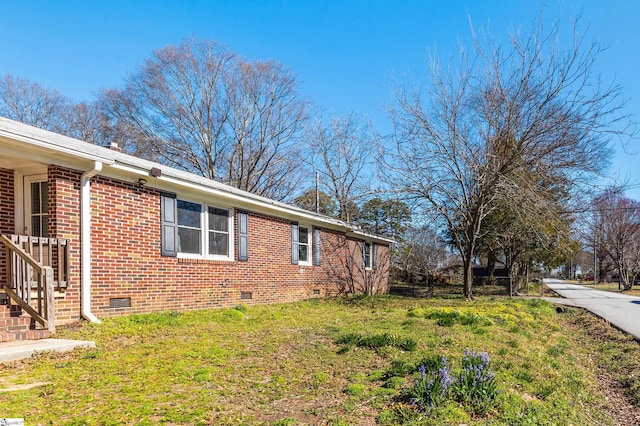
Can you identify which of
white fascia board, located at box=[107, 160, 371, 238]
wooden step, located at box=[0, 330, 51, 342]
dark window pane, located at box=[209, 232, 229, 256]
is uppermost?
white fascia board, located at box=[107, 160, 371, 238]

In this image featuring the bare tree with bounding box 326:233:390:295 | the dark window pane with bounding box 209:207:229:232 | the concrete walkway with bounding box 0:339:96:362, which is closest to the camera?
the concrete walkway with bounding box 0:339:96:362

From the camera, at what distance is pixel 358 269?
1938 cm

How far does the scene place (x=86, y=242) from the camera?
24.2 ft

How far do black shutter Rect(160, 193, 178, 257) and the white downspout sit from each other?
5.35ft

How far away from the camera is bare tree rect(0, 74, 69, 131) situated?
74.4 feet

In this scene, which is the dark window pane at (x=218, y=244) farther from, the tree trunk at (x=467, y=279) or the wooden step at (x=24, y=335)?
the tree trunk at (x=467, y=279)

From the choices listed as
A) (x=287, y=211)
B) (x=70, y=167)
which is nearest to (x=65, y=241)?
(x=70, y=167)

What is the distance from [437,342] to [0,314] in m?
6.33

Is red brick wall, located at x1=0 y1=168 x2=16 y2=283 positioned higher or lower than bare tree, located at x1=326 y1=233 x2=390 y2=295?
higher

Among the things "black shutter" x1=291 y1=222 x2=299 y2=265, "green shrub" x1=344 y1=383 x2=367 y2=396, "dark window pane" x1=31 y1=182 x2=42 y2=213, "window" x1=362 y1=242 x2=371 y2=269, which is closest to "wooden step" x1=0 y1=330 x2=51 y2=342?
"dark window pane" x1=31 y1=182 x2=42 y2=213

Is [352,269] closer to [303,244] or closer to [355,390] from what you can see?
[303,244]

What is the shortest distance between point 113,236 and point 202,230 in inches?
99.2

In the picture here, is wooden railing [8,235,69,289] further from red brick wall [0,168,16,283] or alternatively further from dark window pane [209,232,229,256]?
dark window pane [209,232,229,256]

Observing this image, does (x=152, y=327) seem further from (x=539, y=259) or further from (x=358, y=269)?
(x=539, y=259)
